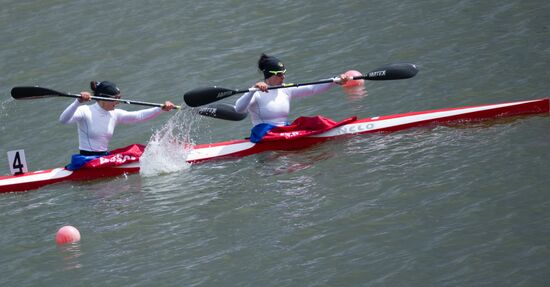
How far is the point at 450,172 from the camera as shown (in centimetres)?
1145

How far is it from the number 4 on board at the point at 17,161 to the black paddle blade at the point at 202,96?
8.14ft

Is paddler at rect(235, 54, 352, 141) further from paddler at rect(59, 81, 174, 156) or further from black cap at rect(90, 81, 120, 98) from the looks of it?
black cap at rect(90, 81, 120, 98)

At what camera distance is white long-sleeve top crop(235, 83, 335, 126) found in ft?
44.5

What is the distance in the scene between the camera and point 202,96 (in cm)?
1372

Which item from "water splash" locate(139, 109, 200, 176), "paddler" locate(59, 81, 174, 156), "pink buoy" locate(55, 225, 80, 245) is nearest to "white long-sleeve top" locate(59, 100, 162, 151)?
"paddler" locate(59, 81, 174, 156)

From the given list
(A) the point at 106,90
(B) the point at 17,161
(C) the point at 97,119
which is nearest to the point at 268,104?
(A) the point at 106,90

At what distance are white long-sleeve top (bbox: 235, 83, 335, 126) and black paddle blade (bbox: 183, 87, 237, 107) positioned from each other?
38 cm

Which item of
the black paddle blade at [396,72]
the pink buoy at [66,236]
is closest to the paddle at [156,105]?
the black paddle blade at [396,72]

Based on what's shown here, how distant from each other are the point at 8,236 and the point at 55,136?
4839mm

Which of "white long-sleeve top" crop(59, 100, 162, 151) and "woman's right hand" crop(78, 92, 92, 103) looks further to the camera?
"white long-sleeve top" crop(59, 100, 162, 151)

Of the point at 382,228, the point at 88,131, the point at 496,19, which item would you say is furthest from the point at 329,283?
the point at 496,19

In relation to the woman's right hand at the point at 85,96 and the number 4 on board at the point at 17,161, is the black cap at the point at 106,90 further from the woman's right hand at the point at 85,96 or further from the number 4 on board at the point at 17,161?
the number 4 on board at the point at 17,161

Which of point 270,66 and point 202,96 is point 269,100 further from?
point 202,96

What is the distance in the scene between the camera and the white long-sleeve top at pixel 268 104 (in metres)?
13.6
